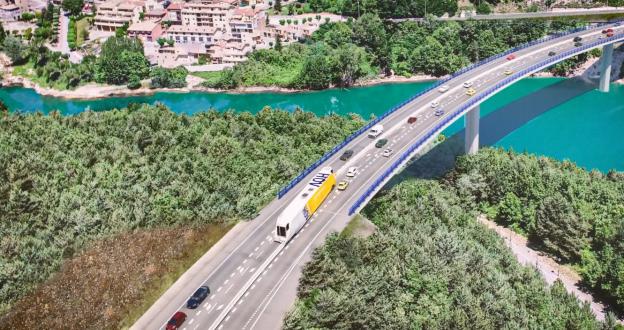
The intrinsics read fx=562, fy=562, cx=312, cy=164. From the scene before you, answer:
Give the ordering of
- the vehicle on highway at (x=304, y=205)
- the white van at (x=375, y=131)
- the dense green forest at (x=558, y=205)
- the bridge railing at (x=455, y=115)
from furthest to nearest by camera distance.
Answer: the white van at (x=375, y=131), the dense green forest at (x=558, y=205), the bridge railing at (x=455, y=115), the vehicle on highway at (x=304, y=205)

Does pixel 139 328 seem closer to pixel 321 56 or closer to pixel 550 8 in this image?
pixel 321 56

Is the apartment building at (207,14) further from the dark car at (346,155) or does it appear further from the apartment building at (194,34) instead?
the dark car at (346,155)

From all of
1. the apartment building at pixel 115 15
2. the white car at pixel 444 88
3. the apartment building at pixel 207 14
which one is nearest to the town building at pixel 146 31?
the apartment building at pixel 207 14

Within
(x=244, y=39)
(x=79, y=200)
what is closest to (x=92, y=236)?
(x=79, y=200)

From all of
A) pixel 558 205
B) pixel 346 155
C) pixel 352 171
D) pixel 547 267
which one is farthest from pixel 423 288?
pixel 558 205

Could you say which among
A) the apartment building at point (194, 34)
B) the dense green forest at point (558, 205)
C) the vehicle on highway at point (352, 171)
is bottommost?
the dense green forest at point (558, 205)

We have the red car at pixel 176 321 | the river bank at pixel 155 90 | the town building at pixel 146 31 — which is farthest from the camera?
the town building at pixel 146 31
